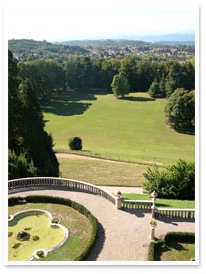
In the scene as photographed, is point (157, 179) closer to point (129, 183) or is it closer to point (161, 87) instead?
point (129, 183)

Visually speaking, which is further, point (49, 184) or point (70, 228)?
point (49, 184)

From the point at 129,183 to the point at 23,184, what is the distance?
12870 millimetres

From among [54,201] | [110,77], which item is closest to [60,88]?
[110,77]

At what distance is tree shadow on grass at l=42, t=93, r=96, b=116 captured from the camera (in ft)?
277

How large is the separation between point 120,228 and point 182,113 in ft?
172

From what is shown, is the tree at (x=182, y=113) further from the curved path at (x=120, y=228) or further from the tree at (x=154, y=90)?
the curved path at (x=120, y=228)

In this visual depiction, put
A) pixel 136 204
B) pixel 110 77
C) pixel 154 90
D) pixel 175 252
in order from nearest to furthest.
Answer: pixel 175 252 < pixel 136 204 < pixel 154 90 < pixel 110 77

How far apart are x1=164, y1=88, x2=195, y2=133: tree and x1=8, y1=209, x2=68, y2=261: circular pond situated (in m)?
50.7

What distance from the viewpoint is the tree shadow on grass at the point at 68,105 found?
8444 centimetres

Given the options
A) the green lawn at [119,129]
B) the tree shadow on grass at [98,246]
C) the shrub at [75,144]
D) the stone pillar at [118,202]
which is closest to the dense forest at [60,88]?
the green lawn at [119,129]

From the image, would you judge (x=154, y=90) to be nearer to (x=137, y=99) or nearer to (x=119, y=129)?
(x=137, y=99)

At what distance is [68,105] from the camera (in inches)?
3590

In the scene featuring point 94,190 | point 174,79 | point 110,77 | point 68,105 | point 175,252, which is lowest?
point 175,252
